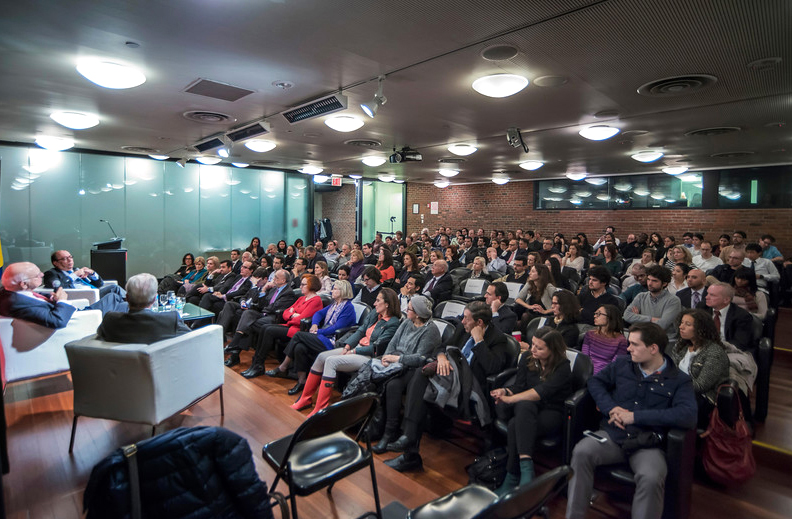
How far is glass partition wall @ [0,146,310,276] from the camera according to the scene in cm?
888

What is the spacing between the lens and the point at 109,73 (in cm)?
367

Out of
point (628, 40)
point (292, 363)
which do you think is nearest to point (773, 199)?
point (628, 40)

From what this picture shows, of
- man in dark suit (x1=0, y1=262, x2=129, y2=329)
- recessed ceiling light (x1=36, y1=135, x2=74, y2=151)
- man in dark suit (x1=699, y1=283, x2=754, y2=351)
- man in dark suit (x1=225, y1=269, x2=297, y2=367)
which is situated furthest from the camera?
recessed ceiling light (x1=36, y1=135, x2=74, y2=151)

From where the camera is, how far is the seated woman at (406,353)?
3400 mm

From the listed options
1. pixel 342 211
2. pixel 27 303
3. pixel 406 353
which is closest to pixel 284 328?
pixel 406 353

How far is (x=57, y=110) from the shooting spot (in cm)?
546

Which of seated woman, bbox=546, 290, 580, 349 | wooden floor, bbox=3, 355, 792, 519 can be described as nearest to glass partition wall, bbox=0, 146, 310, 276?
wooden floor, bbox=3, 355, 792, 519

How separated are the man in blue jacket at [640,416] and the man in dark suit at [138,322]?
2698 mm

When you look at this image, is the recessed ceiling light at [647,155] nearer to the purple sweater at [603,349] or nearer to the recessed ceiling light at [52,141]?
the purple sweater at [603,349]

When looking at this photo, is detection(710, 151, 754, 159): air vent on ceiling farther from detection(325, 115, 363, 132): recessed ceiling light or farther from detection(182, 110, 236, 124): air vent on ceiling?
detection(182, 110, 236, 124): air vent on ceiling

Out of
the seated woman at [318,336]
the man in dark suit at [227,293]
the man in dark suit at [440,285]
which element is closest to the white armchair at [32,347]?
the seated woman at [318,336]

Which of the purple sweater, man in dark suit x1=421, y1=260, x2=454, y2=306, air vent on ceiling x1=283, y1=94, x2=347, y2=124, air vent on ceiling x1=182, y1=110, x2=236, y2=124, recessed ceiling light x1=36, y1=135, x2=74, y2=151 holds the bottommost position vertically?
the purple sweater

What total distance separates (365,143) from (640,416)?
597cm

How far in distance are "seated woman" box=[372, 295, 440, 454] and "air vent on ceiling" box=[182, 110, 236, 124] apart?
11.9ft
